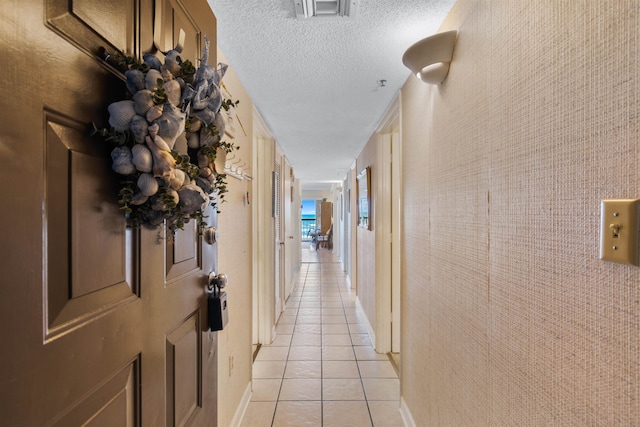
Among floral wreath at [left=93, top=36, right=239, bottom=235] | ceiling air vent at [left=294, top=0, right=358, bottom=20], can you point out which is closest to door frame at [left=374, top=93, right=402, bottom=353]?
ceiling air vent at [left=294, top=0, right=358, bottom=20]

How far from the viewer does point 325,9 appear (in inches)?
52.3

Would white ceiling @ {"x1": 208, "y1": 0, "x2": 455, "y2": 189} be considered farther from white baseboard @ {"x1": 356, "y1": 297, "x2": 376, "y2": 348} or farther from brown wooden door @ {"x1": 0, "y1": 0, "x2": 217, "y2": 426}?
white baseboard @ {"x1": 356, "y1": 297, "x2": 376, "y2": 348}

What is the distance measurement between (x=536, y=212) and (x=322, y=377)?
232 cm

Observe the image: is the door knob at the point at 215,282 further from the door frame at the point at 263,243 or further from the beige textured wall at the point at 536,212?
the door frame at the point at 263,243

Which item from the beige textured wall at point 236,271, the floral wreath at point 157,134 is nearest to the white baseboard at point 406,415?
the beige textured wall at point 236,271

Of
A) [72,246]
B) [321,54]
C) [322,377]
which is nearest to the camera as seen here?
[72,246]

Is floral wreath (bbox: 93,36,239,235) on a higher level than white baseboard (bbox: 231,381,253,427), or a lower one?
higher

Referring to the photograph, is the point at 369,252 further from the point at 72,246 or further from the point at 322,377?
the point at 72,246

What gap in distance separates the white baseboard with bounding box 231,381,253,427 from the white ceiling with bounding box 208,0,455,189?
6.88 ft

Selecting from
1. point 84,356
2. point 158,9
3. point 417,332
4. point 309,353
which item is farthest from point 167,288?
point 309,353

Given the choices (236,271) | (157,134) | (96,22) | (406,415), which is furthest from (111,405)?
(406,415)

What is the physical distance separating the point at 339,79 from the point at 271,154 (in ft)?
5.03

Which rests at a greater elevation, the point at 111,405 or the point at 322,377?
the point at 111,405

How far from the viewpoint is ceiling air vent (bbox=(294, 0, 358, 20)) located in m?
1.27
